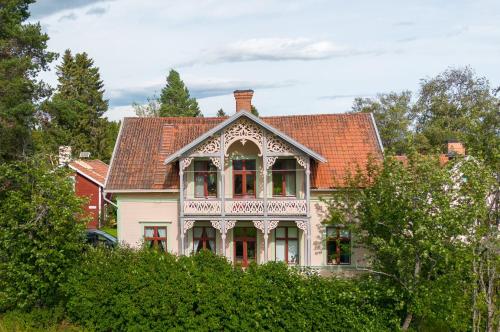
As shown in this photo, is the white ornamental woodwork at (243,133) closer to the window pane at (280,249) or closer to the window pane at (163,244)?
the window pane at (280,249)

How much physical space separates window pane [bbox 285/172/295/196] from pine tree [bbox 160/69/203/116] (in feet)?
136

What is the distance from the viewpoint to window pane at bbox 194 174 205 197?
2167cm

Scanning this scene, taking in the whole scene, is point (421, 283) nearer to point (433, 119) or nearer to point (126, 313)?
point (126, 313)

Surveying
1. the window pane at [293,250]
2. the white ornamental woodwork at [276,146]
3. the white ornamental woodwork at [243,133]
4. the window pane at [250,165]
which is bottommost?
the window pane at [293,250]

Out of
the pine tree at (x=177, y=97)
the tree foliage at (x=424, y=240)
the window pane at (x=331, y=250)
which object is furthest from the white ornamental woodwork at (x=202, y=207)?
the pine tree at (x=177, y=97)

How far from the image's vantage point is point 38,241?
50.7 ft

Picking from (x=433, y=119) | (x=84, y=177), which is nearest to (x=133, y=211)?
(x=84, y=177)

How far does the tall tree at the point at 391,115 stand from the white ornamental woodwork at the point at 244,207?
23393 millimetres

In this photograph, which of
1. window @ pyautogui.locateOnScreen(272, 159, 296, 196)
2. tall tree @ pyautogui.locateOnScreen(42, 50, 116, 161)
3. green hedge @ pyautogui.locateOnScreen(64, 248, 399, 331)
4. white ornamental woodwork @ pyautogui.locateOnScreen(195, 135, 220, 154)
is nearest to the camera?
green hedge @ pyautogui.locateOnScreen(64, 248, 399, 331)

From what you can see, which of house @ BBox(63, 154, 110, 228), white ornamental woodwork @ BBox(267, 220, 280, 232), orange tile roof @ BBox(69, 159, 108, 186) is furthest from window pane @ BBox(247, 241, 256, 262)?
orange tile roof @ BBox(69, 159, 108, 186)

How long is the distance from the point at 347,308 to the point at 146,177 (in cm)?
1129

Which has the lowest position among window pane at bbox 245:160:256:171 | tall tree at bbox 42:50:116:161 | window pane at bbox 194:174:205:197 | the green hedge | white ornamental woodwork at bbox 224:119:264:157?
the green hedge

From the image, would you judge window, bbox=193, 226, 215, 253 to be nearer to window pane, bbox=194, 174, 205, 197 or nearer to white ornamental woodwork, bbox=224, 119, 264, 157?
window pane, bbox=194, 174, 205, 197

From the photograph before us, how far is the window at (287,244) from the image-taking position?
70.5ft
